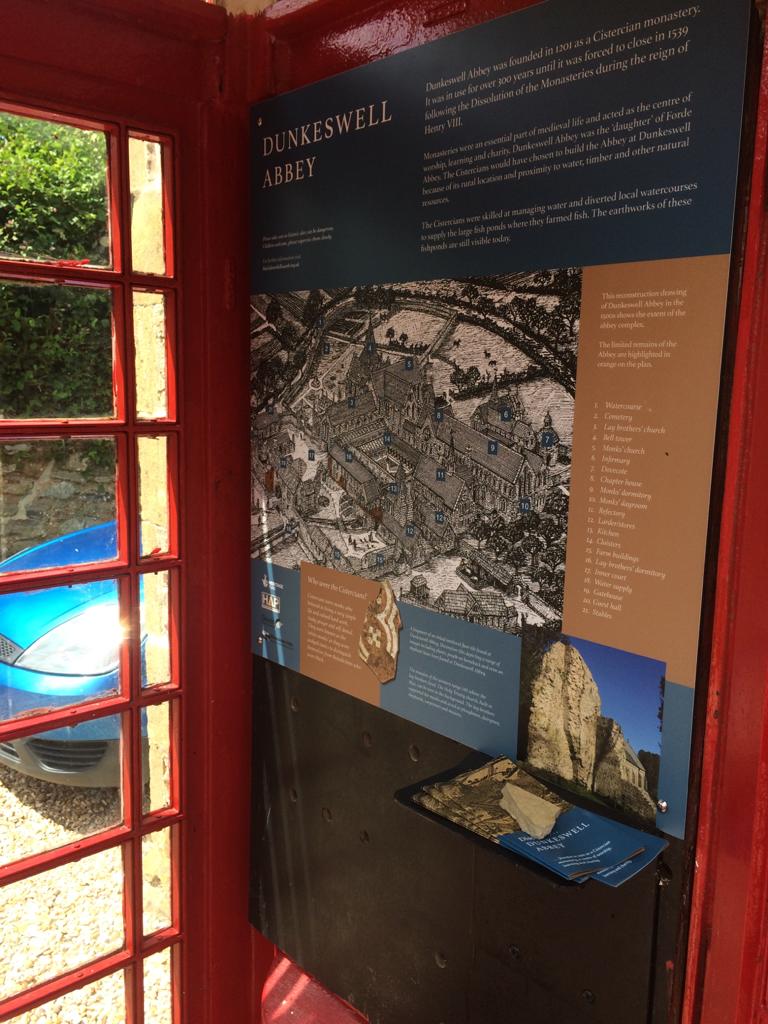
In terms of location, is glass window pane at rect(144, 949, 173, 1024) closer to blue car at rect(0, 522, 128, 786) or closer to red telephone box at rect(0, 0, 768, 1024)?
red telephone box at rect(0, 0, 768, 1024)

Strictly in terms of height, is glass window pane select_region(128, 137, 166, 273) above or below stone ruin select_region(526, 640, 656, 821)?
above

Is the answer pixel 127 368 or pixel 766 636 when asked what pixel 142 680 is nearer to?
pixel 127 368

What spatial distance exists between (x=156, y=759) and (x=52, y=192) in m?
1.24

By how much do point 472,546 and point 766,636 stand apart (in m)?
0.52

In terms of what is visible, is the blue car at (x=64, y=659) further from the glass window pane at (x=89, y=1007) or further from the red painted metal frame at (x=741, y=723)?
the red painted metal frame at (x=741, y=723)

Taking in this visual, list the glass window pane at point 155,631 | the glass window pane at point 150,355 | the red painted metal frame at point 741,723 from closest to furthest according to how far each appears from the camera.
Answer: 1. the red painted metal frame at point 741,723
2. the glass window pane at point 150,355
3. the glass window pane at point 155,631

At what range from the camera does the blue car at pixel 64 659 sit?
1.75 m

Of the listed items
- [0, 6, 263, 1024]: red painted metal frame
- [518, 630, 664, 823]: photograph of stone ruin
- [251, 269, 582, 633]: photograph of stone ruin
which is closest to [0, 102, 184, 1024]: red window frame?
[0, 6, 263, 1024]: red painted metal frame

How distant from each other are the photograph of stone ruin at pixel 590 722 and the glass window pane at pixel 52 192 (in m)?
1.16

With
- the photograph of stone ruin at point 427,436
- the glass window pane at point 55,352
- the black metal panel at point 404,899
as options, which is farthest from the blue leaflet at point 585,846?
the glass window pane at point 55,352

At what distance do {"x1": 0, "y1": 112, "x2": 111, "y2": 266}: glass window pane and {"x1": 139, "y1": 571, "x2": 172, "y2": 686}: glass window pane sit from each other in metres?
0.70

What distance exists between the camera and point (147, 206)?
1.83m

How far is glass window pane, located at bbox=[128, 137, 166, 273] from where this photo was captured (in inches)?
70.9

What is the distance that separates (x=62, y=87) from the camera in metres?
1.65
